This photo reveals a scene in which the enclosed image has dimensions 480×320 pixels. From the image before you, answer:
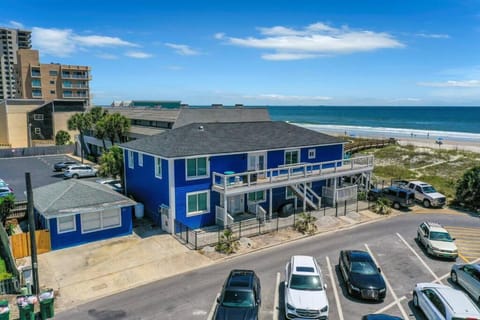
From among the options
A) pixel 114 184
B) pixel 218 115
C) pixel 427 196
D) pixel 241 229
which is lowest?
pixel 241 229

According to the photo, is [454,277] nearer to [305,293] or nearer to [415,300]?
[415,300]

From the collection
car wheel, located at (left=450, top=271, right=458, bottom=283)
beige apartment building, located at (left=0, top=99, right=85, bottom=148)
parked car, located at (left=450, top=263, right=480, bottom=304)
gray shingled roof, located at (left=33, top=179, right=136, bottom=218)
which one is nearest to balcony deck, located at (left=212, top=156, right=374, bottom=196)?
gray shingled roof, located at (left=33, top=179, right=136, bottom=218)

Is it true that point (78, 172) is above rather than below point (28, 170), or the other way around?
above

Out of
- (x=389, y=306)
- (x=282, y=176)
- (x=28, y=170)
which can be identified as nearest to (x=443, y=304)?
(x=389, y=306)

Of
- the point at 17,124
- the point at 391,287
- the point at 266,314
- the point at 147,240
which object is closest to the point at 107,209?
the point at 147,240

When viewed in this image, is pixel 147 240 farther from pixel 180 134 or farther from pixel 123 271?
pixel 180 134
